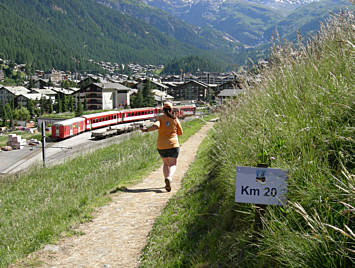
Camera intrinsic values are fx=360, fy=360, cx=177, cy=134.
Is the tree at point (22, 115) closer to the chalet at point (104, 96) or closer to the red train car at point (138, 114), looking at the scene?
the chalet at point (104, 96)

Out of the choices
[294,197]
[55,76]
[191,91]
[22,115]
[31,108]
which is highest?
[55,76]

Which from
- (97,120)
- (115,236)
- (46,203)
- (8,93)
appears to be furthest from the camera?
(8,93)

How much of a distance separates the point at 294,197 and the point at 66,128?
1228 inches

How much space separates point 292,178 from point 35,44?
710 ft

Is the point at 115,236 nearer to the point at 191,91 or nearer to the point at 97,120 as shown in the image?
the point at 97,120

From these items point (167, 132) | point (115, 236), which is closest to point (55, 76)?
point (167, 132)

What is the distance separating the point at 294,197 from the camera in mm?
2600

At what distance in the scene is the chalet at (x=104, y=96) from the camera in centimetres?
7491

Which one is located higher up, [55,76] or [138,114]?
[55,76]

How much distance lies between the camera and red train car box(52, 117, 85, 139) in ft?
104

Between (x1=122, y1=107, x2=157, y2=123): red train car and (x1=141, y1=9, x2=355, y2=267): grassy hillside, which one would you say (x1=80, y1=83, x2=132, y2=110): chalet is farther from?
(x1=141, y1=9, x2=355, y2=267): grassy hillside

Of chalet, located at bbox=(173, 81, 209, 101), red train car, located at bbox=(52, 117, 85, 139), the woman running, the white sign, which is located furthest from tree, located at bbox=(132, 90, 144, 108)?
the white sign

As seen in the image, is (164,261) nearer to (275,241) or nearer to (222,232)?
(222,232)

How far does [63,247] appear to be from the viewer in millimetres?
4254
